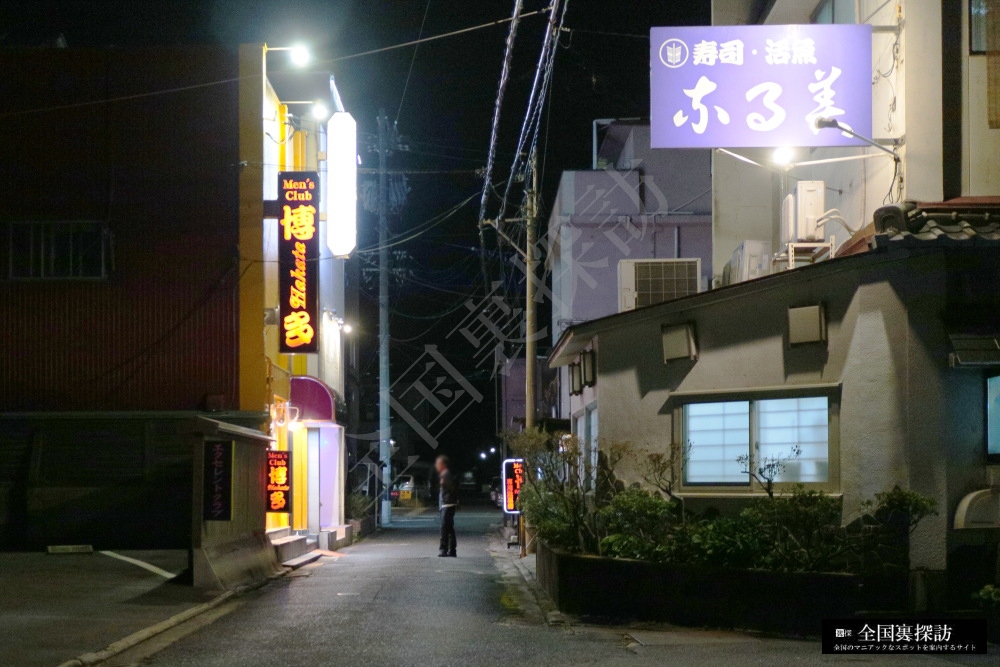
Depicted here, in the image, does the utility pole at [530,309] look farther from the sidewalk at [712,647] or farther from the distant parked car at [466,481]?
the sidewalk at [712,647]

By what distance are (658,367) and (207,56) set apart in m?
12.7

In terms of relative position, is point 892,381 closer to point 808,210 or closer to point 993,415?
point 993,415

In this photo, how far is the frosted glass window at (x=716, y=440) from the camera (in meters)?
13.9

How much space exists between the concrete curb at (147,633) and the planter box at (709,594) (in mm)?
4898

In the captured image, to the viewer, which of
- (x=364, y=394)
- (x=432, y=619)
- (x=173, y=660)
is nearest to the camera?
(x=173, y=660)

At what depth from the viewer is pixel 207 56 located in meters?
22.0

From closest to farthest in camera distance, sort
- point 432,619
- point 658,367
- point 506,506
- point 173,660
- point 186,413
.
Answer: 1. point 173,660
2. point 432,619
3. point 658,367
4. point 186,413
5. point 506,506

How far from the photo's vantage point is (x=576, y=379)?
20.3 metres

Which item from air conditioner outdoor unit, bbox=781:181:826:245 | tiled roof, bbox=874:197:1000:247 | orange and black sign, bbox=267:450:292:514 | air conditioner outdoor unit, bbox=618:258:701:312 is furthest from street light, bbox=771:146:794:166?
orange and black sign, bbox=267:450:292:514

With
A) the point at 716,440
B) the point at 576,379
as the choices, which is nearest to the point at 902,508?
the point at 716,440

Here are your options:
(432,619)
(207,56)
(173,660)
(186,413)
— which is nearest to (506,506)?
(186,413)

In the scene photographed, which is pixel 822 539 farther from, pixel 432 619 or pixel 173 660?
pixel 173 660

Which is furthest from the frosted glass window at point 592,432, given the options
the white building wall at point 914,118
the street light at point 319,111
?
the street light at point 319,111

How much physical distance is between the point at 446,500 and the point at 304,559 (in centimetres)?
344
